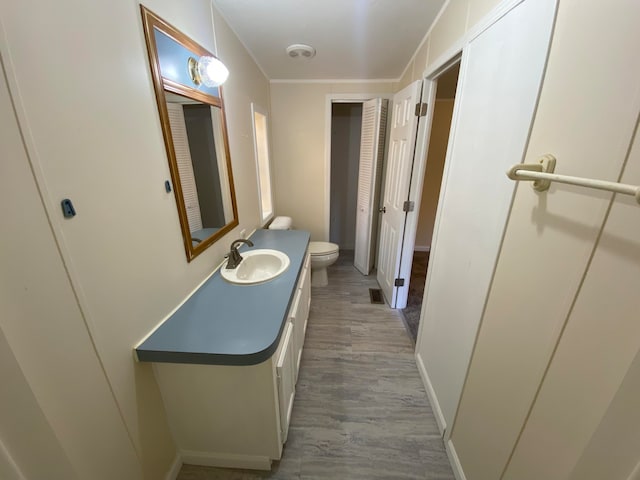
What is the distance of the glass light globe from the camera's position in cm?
122

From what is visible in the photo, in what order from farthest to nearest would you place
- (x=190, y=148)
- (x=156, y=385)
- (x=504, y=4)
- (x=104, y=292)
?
1. (x=190, y=148)
2. (x=156, y=385)
3. (x=504, y=4)
4. (x=104, y=292)

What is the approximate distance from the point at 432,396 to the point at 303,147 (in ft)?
8.57

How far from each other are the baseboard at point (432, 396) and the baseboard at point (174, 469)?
1.40 metres

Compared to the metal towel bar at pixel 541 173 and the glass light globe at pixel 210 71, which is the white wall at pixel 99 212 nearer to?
the glass light globe at pixel 210 71

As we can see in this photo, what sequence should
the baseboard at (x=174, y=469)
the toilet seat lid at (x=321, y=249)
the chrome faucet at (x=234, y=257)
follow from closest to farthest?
the baseboard at (x=174, y=469)
the chrome faucet at (x=234, y=257)
the toilet seat lid at (x=321, y=249)

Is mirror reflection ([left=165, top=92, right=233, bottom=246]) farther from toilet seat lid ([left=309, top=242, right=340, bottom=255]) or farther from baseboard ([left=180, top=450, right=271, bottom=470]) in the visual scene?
toilet seat lid ([left=309, top=242, right=340, bottom=255])

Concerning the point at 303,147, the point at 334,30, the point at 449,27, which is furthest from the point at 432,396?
the point at 303,147

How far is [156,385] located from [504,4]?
A: 2012 millimetres

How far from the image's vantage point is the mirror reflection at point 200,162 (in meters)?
1.16

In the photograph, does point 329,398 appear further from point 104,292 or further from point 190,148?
point 190,148

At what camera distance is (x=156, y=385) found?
104 cm

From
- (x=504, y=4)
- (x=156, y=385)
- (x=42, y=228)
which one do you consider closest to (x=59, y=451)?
(x=156, y=385)

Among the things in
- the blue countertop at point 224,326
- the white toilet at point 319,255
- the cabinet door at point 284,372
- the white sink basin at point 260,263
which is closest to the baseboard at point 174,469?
the cabinet door at point 284,372

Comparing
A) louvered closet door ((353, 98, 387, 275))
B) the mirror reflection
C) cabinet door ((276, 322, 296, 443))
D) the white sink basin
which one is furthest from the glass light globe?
louvered closet door ((353, 98, 387, 275))
